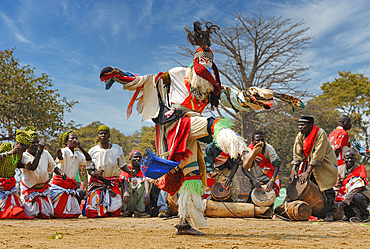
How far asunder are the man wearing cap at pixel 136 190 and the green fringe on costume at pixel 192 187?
355 cm

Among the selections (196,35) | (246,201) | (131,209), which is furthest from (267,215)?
(196,35)

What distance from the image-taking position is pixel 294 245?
10.0 ft

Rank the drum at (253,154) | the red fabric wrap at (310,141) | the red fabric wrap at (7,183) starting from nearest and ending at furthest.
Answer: the drum at (253,154) → the red fabric wrap at (7,183) → the red fabric wrap at (310,141)

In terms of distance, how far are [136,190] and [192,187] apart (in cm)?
422

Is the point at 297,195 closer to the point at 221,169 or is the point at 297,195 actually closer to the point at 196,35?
the point at 221,169

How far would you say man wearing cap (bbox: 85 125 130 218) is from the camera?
683 centimetres

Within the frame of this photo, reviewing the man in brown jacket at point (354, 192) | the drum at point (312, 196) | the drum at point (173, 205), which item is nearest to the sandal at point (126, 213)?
the drum at point (173, 205)

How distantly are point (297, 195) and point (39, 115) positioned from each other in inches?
419

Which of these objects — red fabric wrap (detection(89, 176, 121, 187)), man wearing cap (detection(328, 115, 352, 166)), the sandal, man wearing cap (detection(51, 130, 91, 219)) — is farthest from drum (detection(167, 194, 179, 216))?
man wearing cap (detection(328, 115, 352, 166))

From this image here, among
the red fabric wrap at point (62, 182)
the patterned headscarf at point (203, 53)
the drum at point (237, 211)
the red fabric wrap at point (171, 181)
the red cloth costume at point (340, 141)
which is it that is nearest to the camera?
the red fabric wrap at point (171, 181)

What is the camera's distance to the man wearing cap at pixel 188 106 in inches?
147

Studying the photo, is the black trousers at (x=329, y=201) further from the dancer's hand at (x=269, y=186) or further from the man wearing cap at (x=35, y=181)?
the man wearing cap at (x=35, y=181)

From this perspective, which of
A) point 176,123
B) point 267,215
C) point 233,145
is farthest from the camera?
point 267,215

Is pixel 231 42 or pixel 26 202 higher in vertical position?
pixel 231 42
